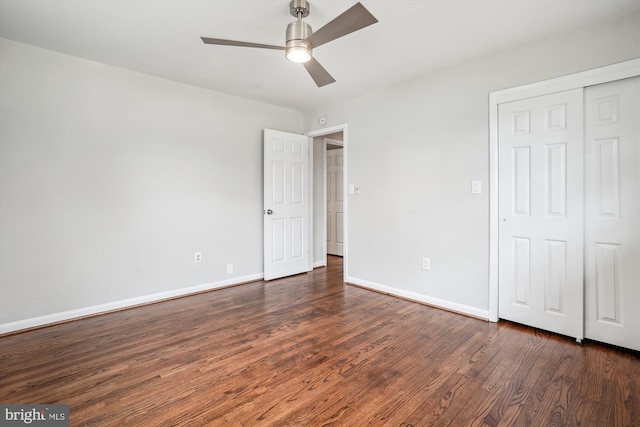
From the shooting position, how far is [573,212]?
2430 millimetres

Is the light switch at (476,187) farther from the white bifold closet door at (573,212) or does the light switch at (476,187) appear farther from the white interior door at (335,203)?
the white interior door at (335,203)

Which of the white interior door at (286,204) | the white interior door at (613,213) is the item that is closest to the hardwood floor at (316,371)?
the white interior door at (613,213)

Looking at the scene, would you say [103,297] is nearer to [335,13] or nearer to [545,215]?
[335,13]

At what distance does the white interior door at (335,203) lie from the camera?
6.25m

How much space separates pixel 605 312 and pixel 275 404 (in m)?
2.51

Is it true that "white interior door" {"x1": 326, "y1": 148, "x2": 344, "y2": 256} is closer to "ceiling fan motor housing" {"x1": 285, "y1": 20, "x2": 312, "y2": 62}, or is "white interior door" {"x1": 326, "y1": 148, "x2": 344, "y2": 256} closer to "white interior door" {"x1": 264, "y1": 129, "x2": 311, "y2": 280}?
"white interior door" {"x1": 264, "y1": 129, "x2": 311, "y2": 280}

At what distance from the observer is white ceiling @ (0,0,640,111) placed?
211 cm

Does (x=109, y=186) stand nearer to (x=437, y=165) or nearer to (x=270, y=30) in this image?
(x=270, y=30)

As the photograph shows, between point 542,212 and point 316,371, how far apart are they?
7.32ft

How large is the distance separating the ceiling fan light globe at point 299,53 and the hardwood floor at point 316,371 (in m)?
2.06

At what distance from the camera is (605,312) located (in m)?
2.34

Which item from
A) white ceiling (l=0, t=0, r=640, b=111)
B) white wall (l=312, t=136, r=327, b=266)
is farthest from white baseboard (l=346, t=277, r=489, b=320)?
white ceiling (l=0, t=0, r=640, b=111)

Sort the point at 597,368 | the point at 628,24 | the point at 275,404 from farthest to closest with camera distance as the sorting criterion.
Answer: the point at 628,24, the point at 597,368, the point at 275,404

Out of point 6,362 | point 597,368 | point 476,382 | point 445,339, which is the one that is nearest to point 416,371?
point 476,382
